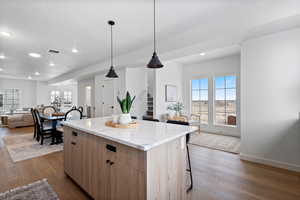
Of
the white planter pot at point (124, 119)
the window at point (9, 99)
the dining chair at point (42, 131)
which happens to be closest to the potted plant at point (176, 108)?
the white planter pot at point (124, 119)

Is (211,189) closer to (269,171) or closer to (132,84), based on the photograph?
(269,171)

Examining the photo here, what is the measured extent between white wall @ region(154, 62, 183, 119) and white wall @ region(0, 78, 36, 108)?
30.7 ft

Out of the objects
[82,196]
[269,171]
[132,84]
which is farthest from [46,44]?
[269,171]

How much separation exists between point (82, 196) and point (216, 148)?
3.13 m

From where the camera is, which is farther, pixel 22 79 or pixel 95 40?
pixel 22 79

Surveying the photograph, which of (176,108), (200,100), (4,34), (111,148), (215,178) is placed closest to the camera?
(111,148)

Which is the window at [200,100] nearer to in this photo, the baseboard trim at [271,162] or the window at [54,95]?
→ the baseboard trim at [271,162]

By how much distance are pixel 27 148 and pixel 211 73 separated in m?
6.23

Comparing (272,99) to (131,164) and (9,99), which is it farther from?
(9,99)

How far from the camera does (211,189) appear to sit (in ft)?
6.45

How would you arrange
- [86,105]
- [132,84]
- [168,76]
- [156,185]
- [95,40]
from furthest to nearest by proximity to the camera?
1. [86,105]
2. [168,76]
3. [132,84]
4. [95,40]
5. [156,185]

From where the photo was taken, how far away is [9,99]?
8555mm

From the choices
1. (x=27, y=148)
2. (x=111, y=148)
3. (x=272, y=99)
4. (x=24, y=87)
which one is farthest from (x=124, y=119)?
(x=24, y=87)

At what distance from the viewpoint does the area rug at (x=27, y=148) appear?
3137 millimetres
